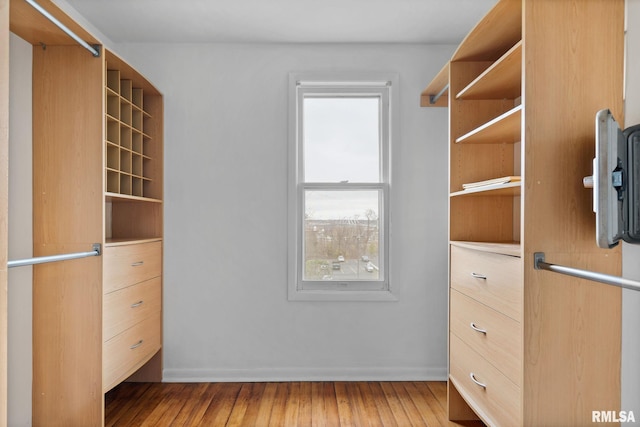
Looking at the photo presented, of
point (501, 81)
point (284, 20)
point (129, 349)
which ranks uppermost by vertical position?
point (284, 20)

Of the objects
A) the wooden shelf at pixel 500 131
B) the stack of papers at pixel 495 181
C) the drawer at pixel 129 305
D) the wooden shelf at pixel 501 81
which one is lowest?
the drawer at pixel 129 305

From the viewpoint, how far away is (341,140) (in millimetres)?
3422

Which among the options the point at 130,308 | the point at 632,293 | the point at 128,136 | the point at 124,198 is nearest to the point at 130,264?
the point at 130,308

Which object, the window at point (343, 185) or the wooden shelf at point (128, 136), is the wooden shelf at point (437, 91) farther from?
the wooden shelf at point (128, 136)

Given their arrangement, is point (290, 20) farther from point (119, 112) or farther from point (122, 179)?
point (122, 179)

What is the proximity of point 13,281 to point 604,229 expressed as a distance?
2.61 meters

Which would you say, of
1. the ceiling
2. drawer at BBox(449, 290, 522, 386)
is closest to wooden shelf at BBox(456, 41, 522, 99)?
the ceiling

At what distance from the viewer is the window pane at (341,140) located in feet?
11.2

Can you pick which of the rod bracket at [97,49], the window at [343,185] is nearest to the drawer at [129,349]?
the window at [343,185]

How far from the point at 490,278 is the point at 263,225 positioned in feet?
5.79

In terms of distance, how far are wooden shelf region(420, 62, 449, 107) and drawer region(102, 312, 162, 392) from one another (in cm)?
246

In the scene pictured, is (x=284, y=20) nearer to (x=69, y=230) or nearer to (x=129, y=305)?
(x=69, y=230)

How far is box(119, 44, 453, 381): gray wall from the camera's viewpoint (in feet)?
10.9

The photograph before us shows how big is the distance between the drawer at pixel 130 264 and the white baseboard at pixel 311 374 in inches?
31.7
